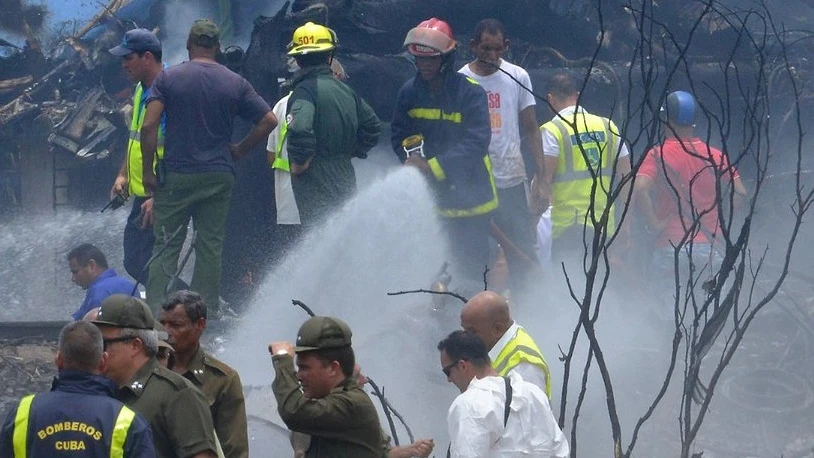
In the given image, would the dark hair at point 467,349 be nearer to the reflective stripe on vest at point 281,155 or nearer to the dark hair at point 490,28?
the reflective stripe on vest at point 281,155

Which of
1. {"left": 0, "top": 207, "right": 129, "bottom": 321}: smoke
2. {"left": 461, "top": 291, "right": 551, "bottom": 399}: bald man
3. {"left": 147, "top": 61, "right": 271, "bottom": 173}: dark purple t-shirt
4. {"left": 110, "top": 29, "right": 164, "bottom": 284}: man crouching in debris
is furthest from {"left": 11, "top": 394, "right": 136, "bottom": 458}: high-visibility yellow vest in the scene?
{"left": 0, "top": 207, "right": 129, "bottom": 321}: smoke

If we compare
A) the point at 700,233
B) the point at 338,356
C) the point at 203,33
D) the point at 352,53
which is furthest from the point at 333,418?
the point at 352,53

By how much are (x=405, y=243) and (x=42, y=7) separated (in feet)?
18.5

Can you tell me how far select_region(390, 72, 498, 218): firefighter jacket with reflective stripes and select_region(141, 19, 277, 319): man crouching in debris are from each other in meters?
1.12

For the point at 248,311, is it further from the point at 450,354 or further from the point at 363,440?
the point at 363,440

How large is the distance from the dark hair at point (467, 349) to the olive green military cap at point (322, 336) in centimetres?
72

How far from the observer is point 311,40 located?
7445 mm

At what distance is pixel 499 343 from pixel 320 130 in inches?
113

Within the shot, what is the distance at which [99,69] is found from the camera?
1149cm

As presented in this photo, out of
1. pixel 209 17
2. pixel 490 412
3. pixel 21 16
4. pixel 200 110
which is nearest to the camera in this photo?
pixel 490 412

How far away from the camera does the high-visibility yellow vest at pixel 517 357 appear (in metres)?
4.92

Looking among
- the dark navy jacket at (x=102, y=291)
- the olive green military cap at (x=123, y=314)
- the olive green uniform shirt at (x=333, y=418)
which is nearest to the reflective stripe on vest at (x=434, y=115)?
the dark navy jacket at (x=102, y=291)

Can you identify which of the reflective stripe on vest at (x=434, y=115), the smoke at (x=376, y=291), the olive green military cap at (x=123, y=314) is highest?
the reflective stripe on vest at (x=434, y=115)

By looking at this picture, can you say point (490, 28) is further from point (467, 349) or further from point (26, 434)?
point (26, 434)
